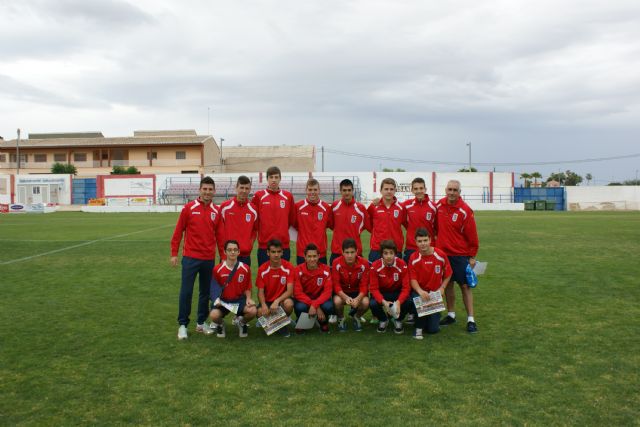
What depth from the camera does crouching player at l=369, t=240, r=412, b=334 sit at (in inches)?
236

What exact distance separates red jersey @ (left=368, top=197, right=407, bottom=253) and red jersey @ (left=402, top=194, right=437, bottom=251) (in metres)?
0.12

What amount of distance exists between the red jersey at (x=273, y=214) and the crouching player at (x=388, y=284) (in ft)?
4.10

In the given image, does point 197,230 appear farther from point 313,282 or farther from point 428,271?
point 428,271

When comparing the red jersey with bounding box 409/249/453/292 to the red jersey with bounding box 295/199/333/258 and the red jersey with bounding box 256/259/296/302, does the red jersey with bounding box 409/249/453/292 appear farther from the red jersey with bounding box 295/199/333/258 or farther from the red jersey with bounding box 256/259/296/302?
the red jersey with bounding box 256/259/296/302

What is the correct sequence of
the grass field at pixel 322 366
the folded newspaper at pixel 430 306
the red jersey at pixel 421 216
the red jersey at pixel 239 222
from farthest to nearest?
the red jersey at pixel 421 216
the red jersey at pixel 239 222
the folded newspaper at pixel 430 306
the grass field at pixel 322 366

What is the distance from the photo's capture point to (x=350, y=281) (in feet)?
20.5

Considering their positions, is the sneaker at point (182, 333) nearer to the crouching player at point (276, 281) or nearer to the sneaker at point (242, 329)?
the sneaker at point (242, 329)

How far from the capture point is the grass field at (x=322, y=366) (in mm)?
3818

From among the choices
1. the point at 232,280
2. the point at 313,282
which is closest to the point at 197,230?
the point at 232,280

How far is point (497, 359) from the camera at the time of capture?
4980 mm

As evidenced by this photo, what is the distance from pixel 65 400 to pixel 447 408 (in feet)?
9.93

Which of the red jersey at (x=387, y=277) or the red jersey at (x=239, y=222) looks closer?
the red jersey at (x=387, y=277)

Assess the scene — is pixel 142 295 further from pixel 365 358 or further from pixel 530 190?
pixel 530 190

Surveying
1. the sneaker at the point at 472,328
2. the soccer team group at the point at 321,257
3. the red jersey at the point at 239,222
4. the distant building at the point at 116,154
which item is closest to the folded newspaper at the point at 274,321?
the soccer team group at the point at 321,257
